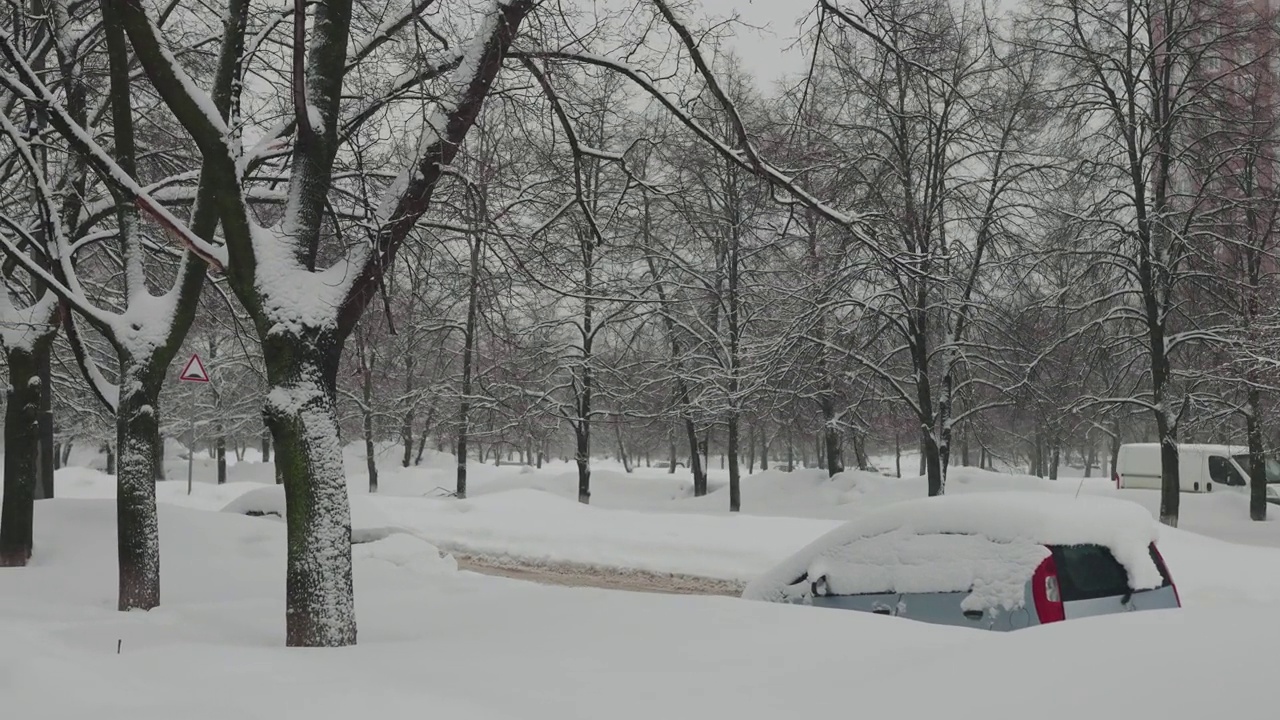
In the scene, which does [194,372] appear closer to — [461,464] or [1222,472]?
[461,464]

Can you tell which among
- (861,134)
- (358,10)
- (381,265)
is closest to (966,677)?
(381,265)

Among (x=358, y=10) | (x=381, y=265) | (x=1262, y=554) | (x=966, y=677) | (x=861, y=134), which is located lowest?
(x=1262, y=554)

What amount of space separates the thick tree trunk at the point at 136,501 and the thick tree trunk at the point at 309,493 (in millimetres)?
2878

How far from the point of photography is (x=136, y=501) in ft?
27.8

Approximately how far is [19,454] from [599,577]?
841cm

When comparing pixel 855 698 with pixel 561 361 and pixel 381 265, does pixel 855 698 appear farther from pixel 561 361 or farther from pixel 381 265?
pixel 561 361

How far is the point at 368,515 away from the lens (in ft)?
63.1

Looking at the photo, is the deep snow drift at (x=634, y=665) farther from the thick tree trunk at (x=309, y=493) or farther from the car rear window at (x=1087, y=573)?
the car rear window at (x=1087, y=573)

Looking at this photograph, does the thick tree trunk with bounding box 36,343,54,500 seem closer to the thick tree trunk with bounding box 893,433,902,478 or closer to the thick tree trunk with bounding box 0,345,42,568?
the thick tree trunk with bounding box 0,345,42,568

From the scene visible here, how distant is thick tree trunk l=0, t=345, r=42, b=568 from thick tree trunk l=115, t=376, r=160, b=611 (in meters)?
3.13

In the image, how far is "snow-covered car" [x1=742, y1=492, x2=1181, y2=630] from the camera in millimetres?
6570

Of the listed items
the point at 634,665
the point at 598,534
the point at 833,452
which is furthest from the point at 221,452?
the point at 634,665

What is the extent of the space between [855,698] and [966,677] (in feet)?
1.49

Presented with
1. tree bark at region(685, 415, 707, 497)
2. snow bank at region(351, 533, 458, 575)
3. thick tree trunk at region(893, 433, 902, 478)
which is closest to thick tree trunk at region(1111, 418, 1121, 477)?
thick tree trunk at region(893, 433, 902, 478)
